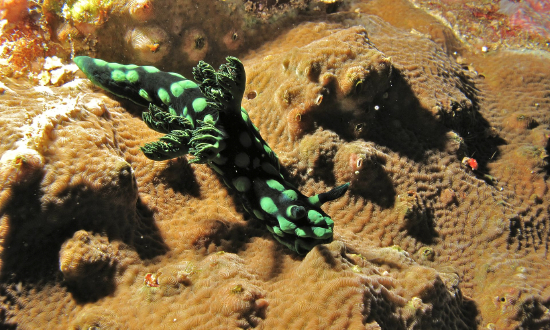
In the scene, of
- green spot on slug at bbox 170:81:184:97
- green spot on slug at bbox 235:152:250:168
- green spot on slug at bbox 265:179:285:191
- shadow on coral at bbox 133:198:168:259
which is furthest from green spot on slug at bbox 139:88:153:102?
green spot on slug at bbox 265:179:285:191

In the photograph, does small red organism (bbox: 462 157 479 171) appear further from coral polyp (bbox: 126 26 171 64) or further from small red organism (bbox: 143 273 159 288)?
coral polyp (bbox: 126 26 171 64)

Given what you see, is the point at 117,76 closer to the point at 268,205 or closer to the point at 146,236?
the point at 146,236

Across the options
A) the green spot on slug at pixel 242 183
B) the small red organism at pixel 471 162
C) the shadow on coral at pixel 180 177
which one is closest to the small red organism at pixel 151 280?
the shadow on coral at pixel 180 177

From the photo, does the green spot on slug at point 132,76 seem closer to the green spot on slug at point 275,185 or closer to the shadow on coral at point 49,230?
the shadow on coral at point 49,230

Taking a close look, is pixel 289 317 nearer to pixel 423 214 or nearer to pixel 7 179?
pixel 423 214

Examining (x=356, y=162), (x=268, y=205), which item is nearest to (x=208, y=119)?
(x=268, y=205)

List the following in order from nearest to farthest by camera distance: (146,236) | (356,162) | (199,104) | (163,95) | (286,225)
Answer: (286,225), (146,236), (356,162), (199,104), (163,95)

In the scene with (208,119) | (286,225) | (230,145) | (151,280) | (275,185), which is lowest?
(151,280)
